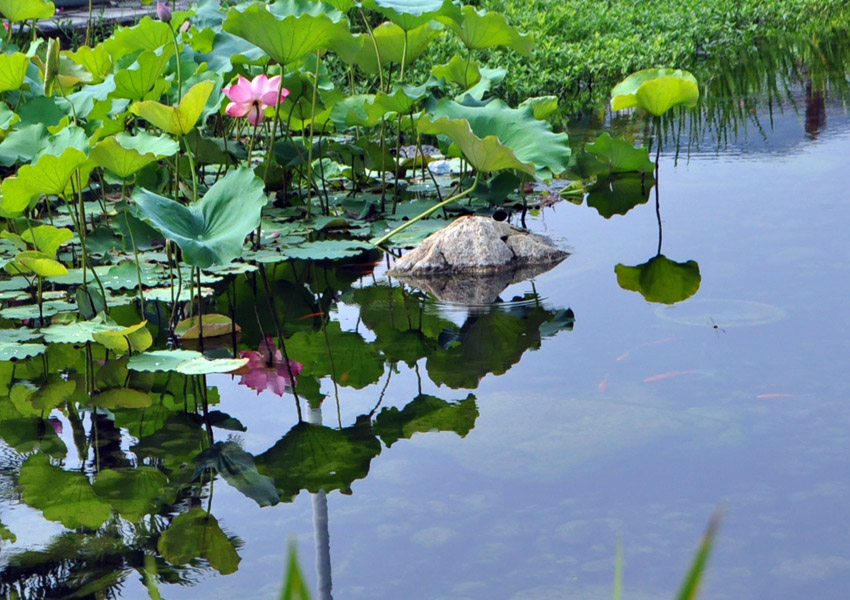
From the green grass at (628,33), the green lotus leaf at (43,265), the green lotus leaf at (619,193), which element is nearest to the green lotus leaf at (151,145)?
the green lotus leaf at (43,265)

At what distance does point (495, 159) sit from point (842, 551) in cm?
168

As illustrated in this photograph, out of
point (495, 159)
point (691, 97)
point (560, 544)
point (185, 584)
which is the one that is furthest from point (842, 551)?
point (691, 97)

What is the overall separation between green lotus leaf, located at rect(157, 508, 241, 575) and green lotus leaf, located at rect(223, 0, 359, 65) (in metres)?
1.62

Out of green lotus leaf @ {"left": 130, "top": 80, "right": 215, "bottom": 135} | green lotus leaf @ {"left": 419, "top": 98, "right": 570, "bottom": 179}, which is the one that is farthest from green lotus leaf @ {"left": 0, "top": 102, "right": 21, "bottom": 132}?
green lotus leaf @ {"left": 419, "top": 98, "right": 570, "bottom": 179}

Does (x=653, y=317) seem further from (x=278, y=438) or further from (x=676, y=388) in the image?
(x=278, y=438)

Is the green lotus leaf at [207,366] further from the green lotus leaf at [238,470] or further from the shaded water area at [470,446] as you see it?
the green lotus leaf at [238,470]

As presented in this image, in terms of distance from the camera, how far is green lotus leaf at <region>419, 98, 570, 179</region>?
9.02ft

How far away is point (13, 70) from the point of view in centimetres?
296

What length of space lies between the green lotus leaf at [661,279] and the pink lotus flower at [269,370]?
0.94 meters

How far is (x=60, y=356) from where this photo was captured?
2.37 meters

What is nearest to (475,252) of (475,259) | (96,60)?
(475,259)

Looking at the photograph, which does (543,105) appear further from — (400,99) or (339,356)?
(339,356)

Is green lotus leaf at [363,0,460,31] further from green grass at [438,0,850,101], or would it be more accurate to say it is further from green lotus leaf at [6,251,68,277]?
green grass at [438,0,850,101]

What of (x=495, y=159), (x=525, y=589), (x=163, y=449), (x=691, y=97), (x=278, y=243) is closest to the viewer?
(x=525, y=589)
